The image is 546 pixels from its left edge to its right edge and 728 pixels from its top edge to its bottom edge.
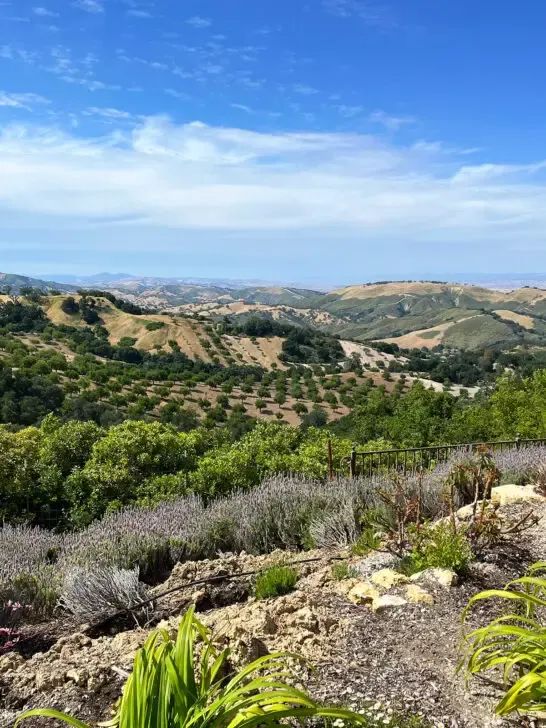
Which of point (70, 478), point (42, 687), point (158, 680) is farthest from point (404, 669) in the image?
point (70, 478)

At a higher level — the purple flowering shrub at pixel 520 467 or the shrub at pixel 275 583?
the shrub at pixel 275 583

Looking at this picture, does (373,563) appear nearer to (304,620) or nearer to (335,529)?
(335,529)

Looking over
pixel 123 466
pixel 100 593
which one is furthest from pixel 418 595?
pixel 123 466

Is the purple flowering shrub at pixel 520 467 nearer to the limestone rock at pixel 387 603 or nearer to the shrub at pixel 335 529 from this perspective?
the shrub at pixel 335 529

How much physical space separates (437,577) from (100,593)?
2411 mm

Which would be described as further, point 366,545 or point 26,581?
point 366,545

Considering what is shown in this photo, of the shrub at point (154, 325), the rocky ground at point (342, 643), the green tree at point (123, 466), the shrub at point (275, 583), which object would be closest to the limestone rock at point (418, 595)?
the rocky ground at point (342, 643)

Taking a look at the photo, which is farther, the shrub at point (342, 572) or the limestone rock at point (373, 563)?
the limestone rock at point (373, 563)

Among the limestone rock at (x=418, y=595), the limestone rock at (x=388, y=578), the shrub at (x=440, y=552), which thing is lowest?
the limestone rock at (x=388, y=578)

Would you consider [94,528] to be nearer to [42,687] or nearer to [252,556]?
[252,556]

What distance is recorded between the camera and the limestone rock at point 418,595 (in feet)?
→ 12.1

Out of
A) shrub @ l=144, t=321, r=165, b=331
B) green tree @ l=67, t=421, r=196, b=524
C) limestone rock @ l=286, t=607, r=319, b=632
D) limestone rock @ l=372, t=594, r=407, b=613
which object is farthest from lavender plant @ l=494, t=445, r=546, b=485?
shrub @ l=144, t=321, r=165, b=331

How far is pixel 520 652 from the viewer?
96.1 inches

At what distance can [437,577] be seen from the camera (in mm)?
3980
